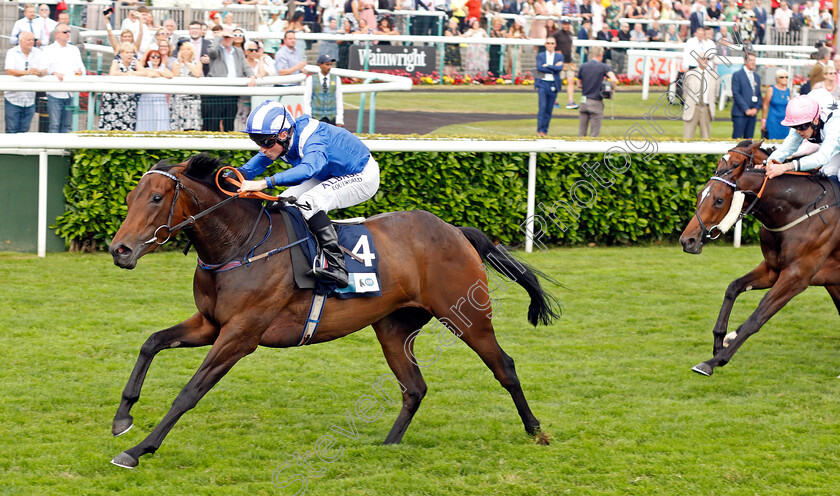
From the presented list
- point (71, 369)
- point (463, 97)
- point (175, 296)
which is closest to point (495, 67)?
point (463, 97)

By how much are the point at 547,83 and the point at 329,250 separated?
924 centimetres

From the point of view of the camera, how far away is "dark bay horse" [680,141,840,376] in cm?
612

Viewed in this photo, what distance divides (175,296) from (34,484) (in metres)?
3.33

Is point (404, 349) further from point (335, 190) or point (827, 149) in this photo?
point (827, 149)

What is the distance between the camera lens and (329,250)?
470 centimetres

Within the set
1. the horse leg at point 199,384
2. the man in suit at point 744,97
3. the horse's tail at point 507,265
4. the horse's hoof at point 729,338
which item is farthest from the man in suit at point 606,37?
the horse leg at point 199,384

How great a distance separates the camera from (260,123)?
4.50 m

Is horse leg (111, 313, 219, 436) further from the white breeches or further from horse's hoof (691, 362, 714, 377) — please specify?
horse's hoof (691, 362, 714, 377)

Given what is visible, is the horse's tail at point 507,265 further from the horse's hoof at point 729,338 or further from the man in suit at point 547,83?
the man in suit at point 547,83

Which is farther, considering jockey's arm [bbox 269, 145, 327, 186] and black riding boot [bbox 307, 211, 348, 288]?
black riding boot [bbox 307, 211, 348, 288]

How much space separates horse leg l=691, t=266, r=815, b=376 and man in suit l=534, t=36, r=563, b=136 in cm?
738

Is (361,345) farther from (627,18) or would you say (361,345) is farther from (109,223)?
(627,18)

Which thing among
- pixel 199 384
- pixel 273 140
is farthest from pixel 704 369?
pixel 199 384

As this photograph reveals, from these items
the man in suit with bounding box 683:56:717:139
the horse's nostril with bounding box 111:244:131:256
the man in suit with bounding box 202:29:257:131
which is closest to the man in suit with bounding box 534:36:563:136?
the man in suit with bounding box 683:56:717:139
